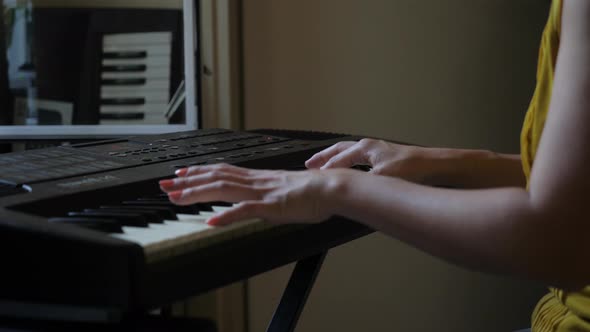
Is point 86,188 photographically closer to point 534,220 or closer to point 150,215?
point 150,215

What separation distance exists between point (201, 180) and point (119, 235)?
5.1 inches

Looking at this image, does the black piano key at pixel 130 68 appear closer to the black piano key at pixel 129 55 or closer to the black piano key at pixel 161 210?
the black piano key at pixel 129 55

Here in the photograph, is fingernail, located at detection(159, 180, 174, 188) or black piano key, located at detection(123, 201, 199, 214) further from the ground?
fingernail, located at detection(159, 180, 174, 188)

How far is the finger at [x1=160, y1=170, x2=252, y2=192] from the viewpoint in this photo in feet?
2.78

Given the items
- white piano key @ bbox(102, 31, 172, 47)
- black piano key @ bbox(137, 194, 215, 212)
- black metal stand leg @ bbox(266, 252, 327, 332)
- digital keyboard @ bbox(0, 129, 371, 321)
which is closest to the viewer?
digital keyboard @ bbox(0, 129, 371, 321)

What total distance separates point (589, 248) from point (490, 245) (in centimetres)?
9

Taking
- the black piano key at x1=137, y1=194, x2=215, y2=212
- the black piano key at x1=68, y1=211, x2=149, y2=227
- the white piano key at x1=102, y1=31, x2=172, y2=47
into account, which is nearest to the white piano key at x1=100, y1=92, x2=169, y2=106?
the white piano key at x1=102, y1=31, x2=172, y2=47

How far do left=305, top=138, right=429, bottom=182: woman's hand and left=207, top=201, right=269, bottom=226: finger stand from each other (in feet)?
0.95

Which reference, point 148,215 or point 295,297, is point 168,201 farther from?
point 295,297

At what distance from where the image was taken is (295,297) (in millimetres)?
1244

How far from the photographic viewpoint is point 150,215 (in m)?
0.81

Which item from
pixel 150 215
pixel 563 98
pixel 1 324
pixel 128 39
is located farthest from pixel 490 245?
pixel 128 39

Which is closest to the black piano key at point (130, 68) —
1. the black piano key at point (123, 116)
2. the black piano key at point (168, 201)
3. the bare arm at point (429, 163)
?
the black piano key at point (123, 116)

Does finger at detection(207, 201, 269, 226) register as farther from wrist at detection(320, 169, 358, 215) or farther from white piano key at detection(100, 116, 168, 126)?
white piano key at detection(100, 116, 168, 126)
